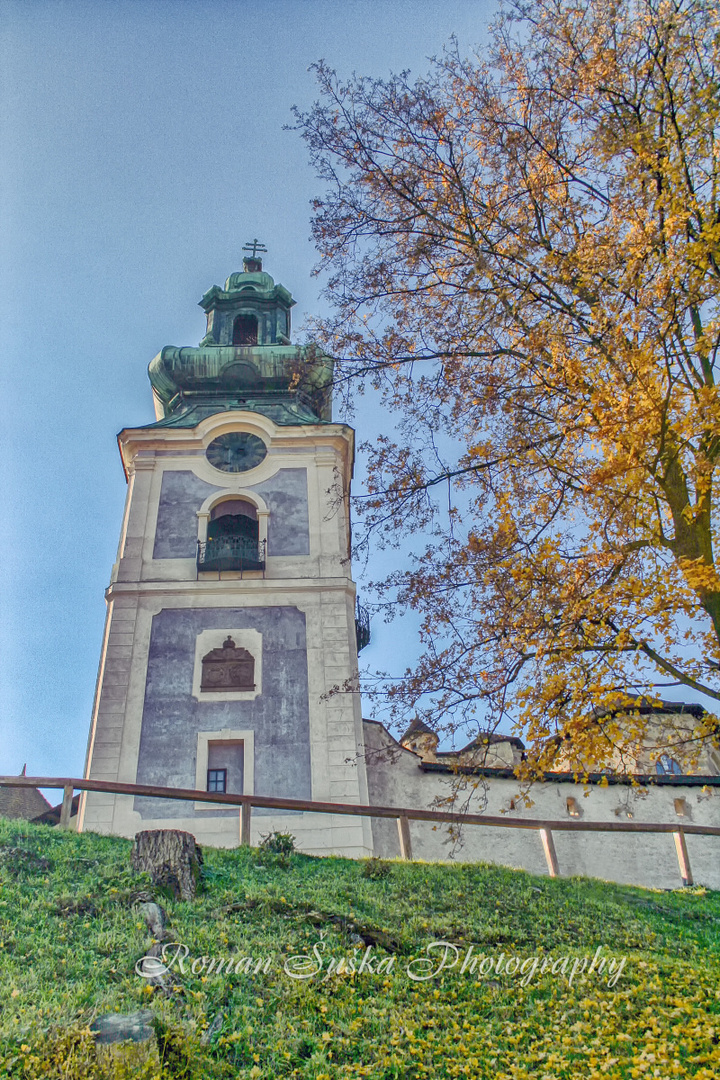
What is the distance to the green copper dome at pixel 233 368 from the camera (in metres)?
26.1

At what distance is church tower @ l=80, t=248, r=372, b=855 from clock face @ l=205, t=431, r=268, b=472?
5 cm

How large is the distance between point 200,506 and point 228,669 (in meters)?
4.71

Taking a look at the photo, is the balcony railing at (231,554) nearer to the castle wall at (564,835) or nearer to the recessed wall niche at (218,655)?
the recessed wall niche at (218,655)

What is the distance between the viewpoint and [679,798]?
19250mm

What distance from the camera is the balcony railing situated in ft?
69.1

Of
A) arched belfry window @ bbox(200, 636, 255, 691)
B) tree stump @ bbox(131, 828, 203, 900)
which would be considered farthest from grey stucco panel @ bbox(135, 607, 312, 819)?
tree stump @ bbox(131, 828, 203, 900)

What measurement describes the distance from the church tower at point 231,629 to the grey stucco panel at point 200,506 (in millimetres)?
38

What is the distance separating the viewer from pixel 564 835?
59.3ft

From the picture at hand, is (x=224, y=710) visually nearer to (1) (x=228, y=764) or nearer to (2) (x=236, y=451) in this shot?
(1) (x=228, y=764)

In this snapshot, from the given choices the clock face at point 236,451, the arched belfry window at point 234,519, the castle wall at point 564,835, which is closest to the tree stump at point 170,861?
the castle wall at point 564,835

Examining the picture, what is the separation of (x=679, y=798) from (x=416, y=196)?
14066 millimetres

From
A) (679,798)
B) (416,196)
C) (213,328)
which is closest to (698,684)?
(416,196)

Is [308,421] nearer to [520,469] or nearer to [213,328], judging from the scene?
[213,328]

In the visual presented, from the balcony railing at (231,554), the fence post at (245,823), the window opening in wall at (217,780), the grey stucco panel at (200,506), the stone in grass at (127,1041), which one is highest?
the grey stucco panel at (200,506)
